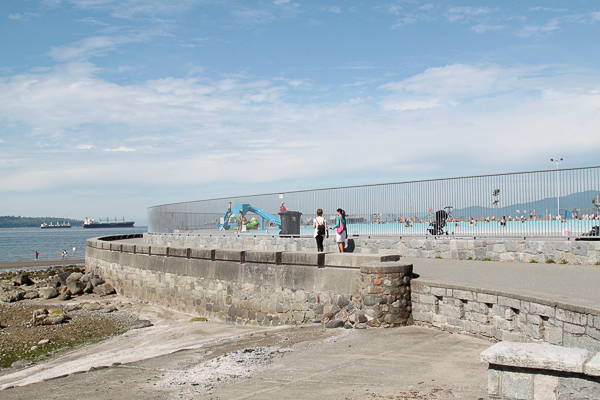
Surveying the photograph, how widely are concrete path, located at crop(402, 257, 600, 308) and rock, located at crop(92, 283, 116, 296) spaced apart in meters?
14.0

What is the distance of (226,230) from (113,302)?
6.10 metres

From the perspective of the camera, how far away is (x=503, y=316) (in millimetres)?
6910

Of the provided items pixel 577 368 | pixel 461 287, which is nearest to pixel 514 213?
pixel 461 287

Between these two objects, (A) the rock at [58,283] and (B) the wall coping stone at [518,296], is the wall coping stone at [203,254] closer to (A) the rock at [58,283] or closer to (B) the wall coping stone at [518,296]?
(B) the wall coping stone at [518,296]

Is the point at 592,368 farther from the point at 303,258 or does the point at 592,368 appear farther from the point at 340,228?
the point at 340,228

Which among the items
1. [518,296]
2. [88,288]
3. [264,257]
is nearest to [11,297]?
[88,288]

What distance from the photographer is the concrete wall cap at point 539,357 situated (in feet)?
10.1

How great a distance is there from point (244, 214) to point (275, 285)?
10.5 metres

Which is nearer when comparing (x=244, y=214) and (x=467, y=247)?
(x=467, y=247)

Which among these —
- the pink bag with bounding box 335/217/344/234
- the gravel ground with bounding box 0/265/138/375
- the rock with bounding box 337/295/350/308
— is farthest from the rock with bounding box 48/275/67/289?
the rock with bounding box 337/295/350/308

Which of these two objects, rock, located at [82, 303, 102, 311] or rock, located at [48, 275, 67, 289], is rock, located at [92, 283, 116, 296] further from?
rock, located at [82, 303, 102, 311]

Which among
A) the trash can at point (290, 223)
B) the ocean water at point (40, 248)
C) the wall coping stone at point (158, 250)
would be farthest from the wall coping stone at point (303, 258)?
the ocean water at point (40, 248)

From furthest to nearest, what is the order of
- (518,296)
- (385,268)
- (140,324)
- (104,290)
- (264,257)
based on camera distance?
(104,290) → (140,324) → (264,257) → (385,268) → (518,296)

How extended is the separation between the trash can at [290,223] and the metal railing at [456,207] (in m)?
0.26
